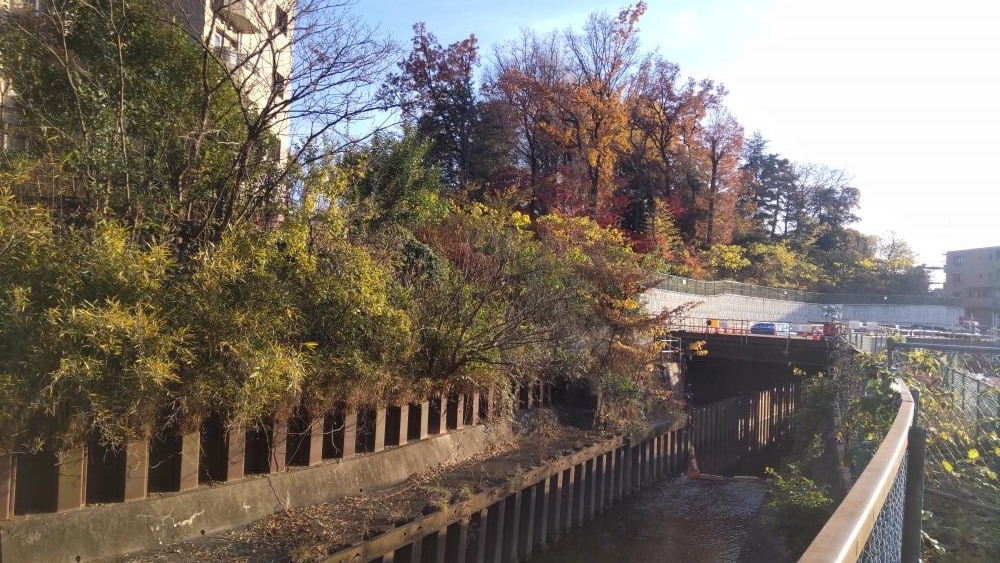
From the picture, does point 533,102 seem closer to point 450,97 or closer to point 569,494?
point 450,97

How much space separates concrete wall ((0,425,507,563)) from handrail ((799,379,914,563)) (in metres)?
6.18

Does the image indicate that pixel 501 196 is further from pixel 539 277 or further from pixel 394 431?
pixel 394 431

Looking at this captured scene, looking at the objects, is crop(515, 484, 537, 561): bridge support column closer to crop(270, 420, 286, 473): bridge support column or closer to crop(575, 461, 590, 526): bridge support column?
crop(575, 461, 590, 526): bridge support column

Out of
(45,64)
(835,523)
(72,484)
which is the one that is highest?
(45,64)

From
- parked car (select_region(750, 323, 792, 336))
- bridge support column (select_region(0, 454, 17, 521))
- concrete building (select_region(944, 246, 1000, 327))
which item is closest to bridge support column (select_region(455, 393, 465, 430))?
bridge support column (select_region(0, 454, 17, 521))

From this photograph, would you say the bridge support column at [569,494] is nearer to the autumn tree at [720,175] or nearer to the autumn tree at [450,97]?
the autumn tree at [450,97]

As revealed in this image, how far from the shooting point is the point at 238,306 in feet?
21.9

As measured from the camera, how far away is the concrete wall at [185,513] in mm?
5379

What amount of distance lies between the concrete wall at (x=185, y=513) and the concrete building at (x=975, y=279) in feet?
178

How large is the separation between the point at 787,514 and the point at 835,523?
8.23 metres

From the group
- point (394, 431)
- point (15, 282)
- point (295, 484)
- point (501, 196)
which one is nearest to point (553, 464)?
point (394, 431)

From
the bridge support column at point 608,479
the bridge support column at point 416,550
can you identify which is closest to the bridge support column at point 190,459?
the bridge support column at point 416,550

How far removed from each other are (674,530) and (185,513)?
975 cm

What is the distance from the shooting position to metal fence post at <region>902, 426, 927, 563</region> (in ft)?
9.04
